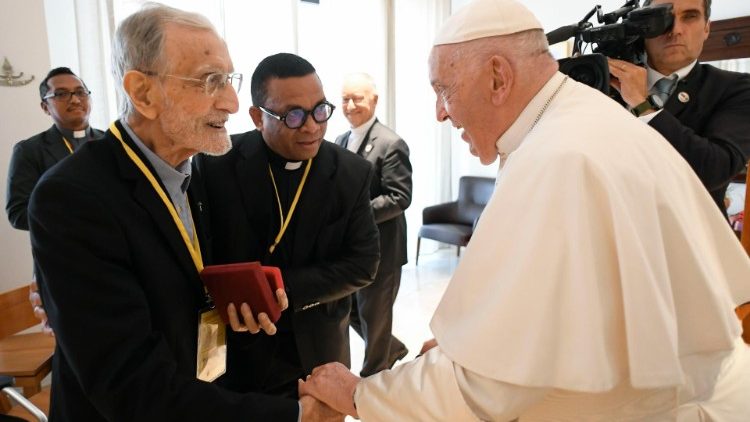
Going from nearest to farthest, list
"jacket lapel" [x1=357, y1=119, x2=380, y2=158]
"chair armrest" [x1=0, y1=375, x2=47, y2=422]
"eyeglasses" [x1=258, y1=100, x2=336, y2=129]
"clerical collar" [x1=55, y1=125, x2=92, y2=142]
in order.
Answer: "eyeglasses" [x1=258, y1=100, x2=336, y2=129] → "chair armrest" [x1=0, y1=375, x2=47, y2=422] → "clerical collar" [x1=55, y1=125, x2=92, y2=142] → "jacket lapel" [x1=357, y1=119, x2=380, y2=158]

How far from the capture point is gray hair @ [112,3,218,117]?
1.22 metres

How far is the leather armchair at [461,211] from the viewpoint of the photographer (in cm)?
636

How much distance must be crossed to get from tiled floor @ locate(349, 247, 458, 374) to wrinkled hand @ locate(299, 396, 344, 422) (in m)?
2.13

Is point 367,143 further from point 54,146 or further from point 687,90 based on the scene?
point 687,90

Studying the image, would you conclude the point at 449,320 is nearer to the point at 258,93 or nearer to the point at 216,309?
the point at 216,309

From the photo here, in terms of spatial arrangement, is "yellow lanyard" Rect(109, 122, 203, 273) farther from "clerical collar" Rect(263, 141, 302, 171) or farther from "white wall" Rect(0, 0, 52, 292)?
"white wall" Rect(0, 0, 52, 292)

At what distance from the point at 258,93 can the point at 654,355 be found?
4.88 feet

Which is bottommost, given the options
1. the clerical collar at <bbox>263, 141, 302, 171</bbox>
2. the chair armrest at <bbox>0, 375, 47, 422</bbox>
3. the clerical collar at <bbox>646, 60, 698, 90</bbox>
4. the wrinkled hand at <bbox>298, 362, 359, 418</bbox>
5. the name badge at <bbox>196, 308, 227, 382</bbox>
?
the chair armrest at <bbox>0, 375, 47, 422</bbox>

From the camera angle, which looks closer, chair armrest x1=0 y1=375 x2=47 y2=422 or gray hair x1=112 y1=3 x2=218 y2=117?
gray hair x1=112 y1=3 x2=218 y2=117

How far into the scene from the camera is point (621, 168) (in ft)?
3.53

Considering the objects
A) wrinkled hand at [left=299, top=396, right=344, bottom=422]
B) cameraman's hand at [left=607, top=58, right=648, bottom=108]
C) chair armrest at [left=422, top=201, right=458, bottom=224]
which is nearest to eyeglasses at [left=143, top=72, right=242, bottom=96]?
wrinkled hand at [left=299, top=396, right=344, bottom=422]

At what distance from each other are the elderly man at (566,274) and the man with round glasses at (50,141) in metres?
2.68

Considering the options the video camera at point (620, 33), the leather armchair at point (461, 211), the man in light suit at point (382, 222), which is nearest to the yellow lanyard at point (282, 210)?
the video camera at point (620, 33)

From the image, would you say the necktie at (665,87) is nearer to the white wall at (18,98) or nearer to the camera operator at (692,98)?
the camera operator at (692,98)
